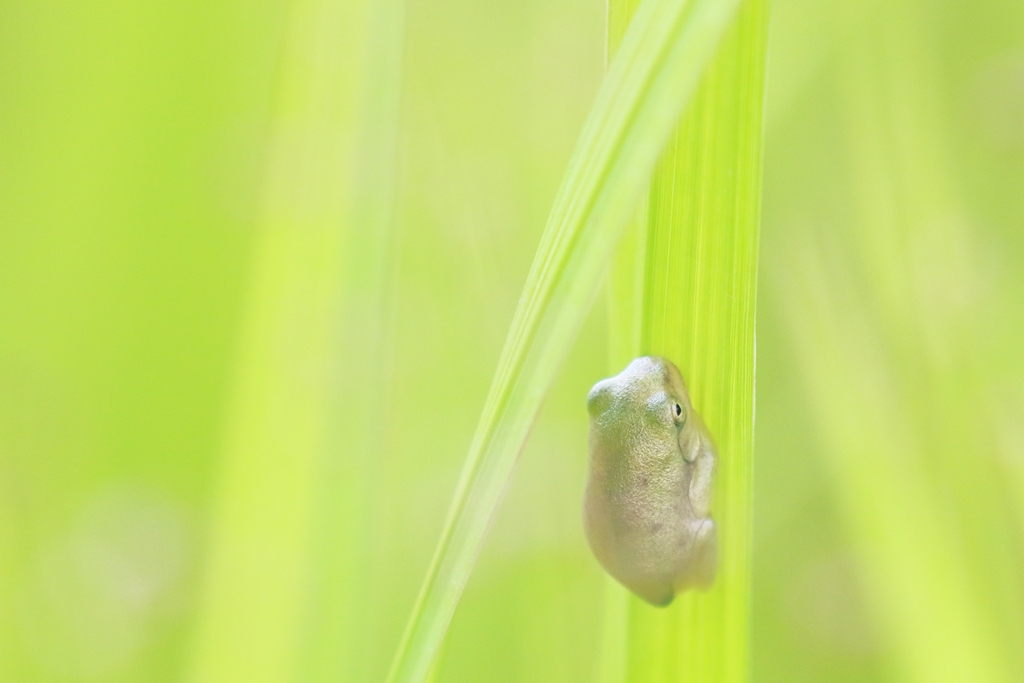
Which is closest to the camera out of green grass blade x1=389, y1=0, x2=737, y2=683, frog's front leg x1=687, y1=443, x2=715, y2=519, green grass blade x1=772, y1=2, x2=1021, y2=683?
green grass blade x1=389, y1=0, x2=737, y2=683

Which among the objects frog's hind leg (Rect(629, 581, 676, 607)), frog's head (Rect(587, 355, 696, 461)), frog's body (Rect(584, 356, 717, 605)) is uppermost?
frog's head (Rect(587, 355, 696, 461))

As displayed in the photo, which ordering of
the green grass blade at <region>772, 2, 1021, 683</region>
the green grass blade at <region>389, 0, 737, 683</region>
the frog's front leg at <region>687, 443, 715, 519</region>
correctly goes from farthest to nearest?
the green grass blade at <region>772, 2, 1021, 683</region>
the frog's front leg at <region>687, 443, 715, 519</region>
the green grass blade at <region>389, 0, 737, 683</region>

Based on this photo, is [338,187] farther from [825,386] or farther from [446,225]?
[825,386]

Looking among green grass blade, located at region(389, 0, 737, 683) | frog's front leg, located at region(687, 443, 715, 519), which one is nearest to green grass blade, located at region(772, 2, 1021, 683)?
frog's front leg, located at region(687, 443, 715, 519)

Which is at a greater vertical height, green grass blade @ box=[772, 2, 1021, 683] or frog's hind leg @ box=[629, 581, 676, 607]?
green grass blade @ box=[772, 2, 1021, 683]

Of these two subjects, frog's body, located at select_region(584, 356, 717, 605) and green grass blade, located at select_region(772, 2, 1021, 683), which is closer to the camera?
frog's body, located at select_region(584, 356, 717, 605)

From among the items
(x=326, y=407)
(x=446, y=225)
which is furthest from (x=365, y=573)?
(x=446, y=225)

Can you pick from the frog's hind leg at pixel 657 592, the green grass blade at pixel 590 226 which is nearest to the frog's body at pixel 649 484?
the frog's hind leg at pixel 657 592

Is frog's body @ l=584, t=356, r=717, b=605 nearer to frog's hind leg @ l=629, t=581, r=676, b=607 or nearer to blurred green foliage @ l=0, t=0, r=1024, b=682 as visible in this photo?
frog's hind leg @ l=629, t=581, r=676, b=607
